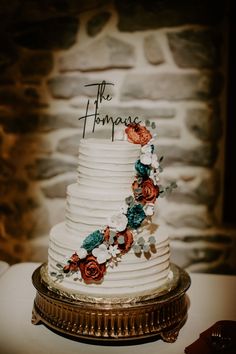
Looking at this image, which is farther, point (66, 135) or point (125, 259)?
point (66, 135)

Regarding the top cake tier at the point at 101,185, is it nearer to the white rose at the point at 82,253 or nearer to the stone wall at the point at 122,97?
the white rose at the point at 82,253

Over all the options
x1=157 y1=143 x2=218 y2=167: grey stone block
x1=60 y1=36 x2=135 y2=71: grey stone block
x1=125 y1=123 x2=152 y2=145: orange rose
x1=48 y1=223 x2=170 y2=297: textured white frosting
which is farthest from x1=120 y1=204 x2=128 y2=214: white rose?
x1=60 y1=36 x2=135 y2=71: grey stone block

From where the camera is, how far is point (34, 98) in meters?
2.51

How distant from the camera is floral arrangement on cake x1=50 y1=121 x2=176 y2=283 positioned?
1.40m

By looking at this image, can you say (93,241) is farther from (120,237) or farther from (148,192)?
(148,192)

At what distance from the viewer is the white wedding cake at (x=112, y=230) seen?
1408 mm

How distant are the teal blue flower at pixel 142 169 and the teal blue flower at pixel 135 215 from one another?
0.10m

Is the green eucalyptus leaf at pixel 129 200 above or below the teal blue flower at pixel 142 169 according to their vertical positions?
below

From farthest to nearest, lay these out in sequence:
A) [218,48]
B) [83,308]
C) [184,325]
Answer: [218,48] < [184,325] < [83,308]

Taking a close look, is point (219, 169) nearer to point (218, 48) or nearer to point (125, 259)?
point (218, 48)

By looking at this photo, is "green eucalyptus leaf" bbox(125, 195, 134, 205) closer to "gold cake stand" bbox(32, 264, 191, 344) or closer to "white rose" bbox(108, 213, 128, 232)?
"white rose" bbox(108, 213, 128, 232)

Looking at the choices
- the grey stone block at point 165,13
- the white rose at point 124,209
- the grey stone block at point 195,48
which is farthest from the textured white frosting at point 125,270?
the grey stone block at point 165,13

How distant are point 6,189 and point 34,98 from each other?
1.78 ft

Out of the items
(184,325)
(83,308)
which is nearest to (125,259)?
(83,308)
